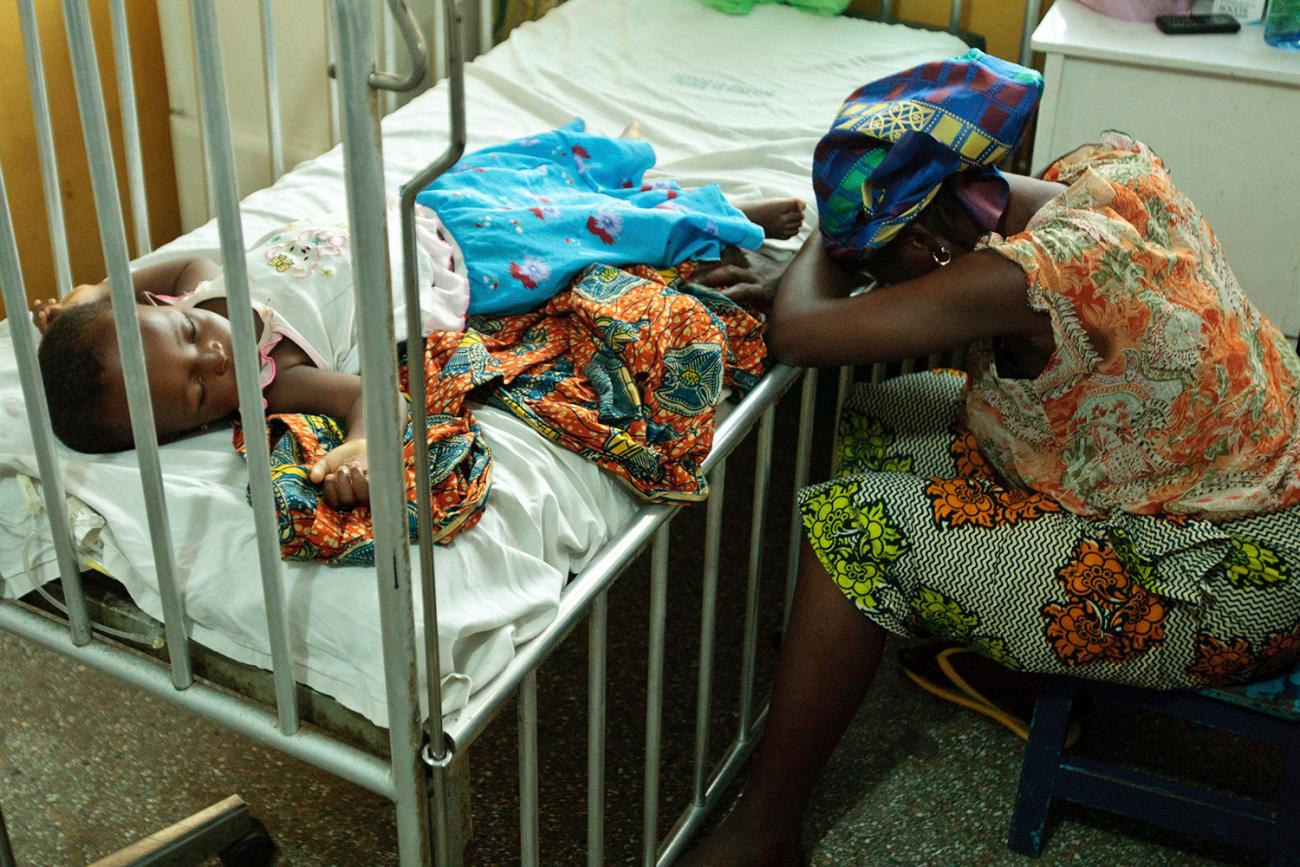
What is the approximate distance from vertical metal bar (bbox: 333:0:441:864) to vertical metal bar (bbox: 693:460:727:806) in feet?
1.65

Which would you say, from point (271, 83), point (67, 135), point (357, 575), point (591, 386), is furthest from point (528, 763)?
point (67, 135)

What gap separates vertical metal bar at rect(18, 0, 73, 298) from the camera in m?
1.03

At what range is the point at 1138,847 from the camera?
5.50 feet

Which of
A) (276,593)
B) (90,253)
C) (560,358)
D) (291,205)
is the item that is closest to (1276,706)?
(560,358)

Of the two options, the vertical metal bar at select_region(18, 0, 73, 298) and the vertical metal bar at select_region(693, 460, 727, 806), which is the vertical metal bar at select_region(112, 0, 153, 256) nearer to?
the vertical metal bar at select_region(18, 0, 73, 298)

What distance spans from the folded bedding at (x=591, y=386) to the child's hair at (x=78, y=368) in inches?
5.3

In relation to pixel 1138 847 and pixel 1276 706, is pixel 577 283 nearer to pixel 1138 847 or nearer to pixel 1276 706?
pixel 1276 706

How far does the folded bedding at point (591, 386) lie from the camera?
120cm

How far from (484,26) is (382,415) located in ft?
5.84

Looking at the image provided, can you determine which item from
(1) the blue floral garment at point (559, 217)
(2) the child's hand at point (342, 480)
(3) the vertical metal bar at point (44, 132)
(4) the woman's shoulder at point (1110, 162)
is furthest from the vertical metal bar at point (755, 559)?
(3) the vertical metal bar at point (44, 132)

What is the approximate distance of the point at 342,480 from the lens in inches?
44.7

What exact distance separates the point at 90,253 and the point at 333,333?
1.42m

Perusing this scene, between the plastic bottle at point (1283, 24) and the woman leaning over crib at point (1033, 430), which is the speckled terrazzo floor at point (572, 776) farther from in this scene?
the plastic bottle at point (1283, 24)

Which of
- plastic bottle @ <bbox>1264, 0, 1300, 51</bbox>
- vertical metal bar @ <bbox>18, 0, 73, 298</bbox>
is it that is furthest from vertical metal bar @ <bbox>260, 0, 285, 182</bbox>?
plastic bottle @ <bbox>1264, 0, 1300, 51</bbox>
